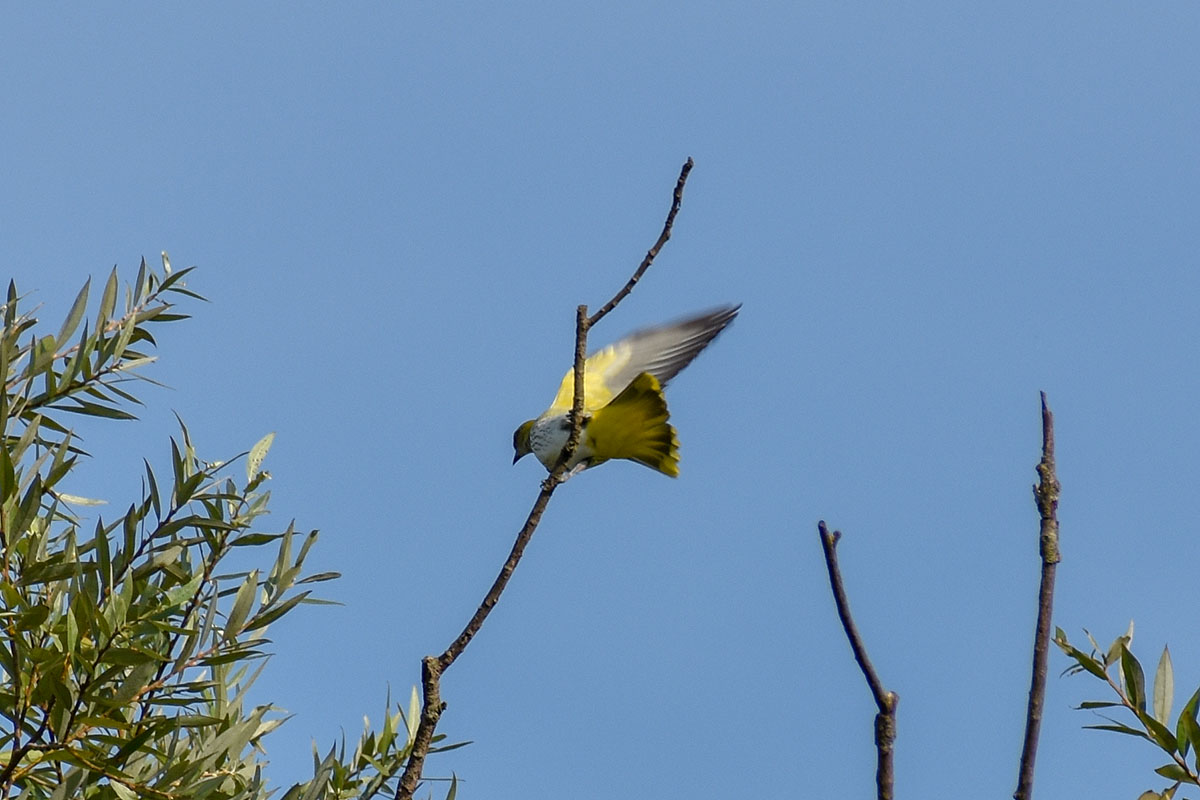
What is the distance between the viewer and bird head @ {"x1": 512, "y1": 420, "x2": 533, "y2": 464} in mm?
7340

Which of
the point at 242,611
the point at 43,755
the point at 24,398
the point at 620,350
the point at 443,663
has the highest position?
the point at 620,350

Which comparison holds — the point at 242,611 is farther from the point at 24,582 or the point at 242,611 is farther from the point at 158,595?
the point at 24,582

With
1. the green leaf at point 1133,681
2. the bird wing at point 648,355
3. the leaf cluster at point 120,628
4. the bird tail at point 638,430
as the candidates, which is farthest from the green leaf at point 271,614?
the bird wing at point 648,355

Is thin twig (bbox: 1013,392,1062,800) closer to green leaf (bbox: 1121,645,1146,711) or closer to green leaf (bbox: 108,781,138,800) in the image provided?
green leaf (bbox: 1121,645,1146,711)

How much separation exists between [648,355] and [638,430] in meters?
1.92

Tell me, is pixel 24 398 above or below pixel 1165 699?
above

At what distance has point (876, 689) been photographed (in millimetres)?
1388

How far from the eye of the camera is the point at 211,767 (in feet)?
8.95

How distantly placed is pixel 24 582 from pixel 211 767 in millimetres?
533

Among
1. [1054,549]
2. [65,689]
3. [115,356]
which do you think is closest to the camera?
[1054,549]

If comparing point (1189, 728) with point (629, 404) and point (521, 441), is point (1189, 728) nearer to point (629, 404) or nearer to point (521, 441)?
point (629, 404)

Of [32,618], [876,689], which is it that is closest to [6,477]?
[32,618]

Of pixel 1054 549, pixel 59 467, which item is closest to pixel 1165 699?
pixel 1054 549

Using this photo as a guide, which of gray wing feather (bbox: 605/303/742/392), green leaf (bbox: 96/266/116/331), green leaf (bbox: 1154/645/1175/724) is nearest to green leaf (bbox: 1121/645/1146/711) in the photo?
green leaf (bbox: 1154/645/1175/724)
